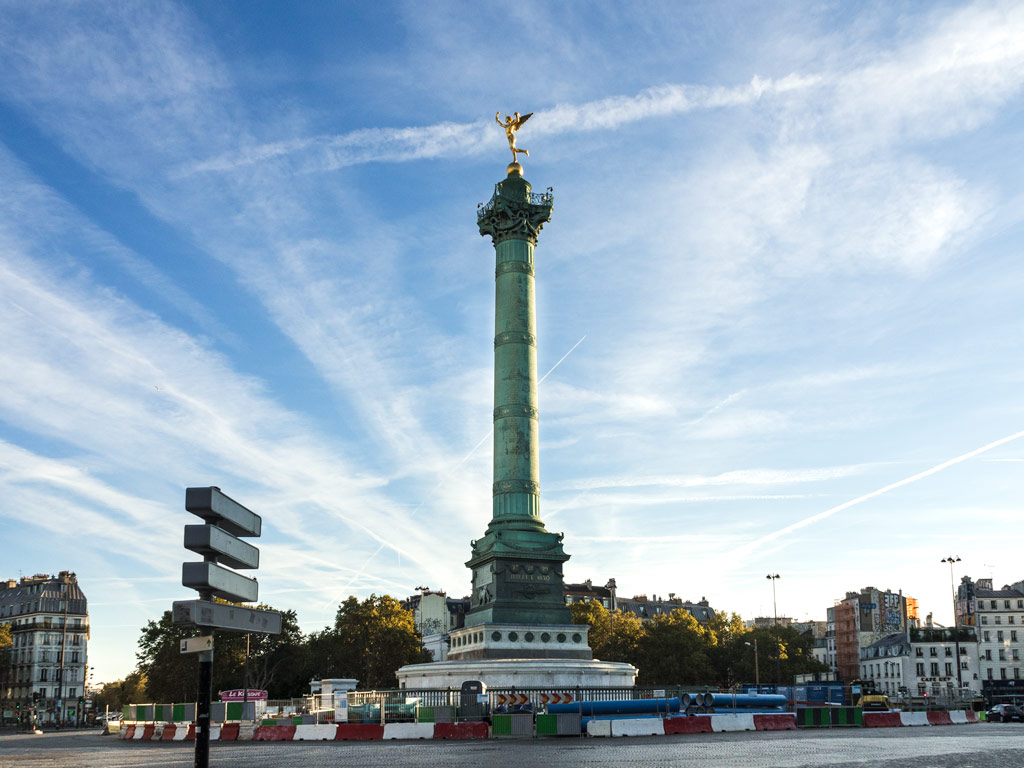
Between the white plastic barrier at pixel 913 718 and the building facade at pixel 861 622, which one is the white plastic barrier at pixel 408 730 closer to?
the white plastic barrier at pixel 913 718

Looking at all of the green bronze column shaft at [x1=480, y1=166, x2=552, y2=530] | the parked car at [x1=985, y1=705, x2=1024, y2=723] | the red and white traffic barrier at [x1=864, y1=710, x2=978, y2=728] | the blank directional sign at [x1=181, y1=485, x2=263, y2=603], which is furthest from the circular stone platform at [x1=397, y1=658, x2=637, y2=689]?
the blank directional sign at [x1=181, y1=485, x2=263, y2=603]

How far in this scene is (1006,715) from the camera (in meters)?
46.6

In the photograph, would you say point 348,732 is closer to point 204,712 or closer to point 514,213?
point 204,712

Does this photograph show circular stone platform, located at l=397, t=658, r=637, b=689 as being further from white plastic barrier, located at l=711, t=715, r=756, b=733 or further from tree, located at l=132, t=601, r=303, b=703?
tree, located at l=132, t=601, r=303, b=703

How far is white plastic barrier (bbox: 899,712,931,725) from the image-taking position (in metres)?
41.3

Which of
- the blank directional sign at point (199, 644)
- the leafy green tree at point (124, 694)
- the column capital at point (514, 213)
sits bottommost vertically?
the leafy green tree at point (124, 694)

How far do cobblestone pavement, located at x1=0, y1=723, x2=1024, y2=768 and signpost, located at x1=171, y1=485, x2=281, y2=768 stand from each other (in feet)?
27.1

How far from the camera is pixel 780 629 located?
105062mm

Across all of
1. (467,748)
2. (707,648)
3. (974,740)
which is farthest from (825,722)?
(707,648)

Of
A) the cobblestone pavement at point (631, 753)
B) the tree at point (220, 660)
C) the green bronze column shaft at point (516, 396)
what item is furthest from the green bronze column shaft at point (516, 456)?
the tree at point (220, 660)

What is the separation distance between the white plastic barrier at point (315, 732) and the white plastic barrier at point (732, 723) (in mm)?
13780

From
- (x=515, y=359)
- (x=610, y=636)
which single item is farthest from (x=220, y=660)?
(x=515, y=359)

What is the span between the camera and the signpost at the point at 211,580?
12.3 metres

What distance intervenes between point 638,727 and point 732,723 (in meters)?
4.86
